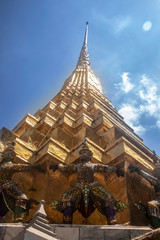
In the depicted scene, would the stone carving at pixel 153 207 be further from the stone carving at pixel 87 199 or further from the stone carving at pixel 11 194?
the stone carving at pixel 11 194

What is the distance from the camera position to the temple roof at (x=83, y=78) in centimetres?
2638

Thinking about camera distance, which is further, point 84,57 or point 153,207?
point 84,57

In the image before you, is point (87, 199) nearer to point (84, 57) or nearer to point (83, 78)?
point (83, 78)

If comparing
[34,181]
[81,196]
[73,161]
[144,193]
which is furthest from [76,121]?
[81,196]

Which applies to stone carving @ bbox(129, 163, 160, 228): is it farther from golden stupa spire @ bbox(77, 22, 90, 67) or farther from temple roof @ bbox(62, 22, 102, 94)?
golden stupa spire @ bbox(77, 22, 90, 67)

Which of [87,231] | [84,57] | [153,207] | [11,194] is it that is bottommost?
[87,231]

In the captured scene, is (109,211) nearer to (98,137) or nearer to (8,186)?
(8,186)

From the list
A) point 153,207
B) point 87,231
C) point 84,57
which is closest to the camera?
point 87,231

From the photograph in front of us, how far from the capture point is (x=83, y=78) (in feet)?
97.6

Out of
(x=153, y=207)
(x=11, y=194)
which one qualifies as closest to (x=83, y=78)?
(x=11, y=194)

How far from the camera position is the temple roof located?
86.5 ft

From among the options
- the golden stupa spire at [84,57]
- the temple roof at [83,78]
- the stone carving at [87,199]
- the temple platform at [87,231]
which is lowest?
the temple platform at [87,231]

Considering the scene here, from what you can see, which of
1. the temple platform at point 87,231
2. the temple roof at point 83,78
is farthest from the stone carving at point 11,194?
the temple roof at point 83,78

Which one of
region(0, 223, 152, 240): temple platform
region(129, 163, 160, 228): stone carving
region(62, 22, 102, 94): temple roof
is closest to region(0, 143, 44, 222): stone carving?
region(0, 223, 152, 240): temple platform
